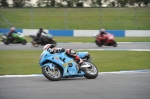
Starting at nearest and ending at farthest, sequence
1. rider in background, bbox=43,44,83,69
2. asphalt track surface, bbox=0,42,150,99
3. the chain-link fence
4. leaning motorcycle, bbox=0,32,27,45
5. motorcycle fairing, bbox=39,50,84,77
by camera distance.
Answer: asphalt track surface, bbox=0,42,150,99, motorcycle fairing, bbox=39,50,84,77, rider in background, bbox=43,44,83,69, leaning motorcycle, bbox=0,32,27,45, the chain-link fence

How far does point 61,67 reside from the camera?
9555 mm

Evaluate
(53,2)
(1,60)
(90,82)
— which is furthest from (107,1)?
(90,82)

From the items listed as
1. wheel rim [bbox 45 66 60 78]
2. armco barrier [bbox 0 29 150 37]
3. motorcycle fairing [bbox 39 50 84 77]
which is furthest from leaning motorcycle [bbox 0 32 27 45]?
wheel rim [bbox 45 66 60 78]

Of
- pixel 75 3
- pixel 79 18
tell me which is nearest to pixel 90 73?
pixel 79 18

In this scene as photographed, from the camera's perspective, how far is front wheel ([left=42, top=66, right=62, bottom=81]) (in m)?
9.34

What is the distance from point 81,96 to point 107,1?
41.4m

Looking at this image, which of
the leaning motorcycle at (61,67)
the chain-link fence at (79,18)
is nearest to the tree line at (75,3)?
the chain-link fence at (79,18)

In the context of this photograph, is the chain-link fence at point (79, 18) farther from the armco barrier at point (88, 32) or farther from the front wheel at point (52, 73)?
the front wheel at point (52, 73)

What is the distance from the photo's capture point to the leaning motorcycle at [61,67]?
941cm

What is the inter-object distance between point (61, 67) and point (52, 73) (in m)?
0.27

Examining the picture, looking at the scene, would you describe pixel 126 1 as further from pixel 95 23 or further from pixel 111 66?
pixel 111 66

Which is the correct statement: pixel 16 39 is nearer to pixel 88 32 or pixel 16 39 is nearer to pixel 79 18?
pixel 88 32

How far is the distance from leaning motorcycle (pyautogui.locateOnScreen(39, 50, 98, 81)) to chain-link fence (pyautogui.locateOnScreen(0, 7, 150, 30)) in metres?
29.5

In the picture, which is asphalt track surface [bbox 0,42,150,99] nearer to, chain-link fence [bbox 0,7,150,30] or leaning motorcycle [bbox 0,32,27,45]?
leaning motorcycle [bbox 0,32,27,45]
